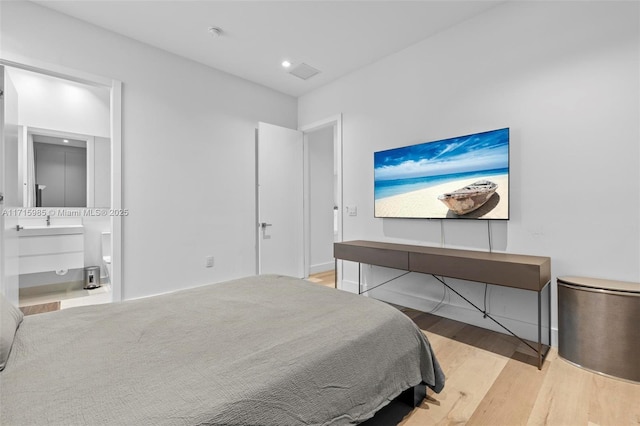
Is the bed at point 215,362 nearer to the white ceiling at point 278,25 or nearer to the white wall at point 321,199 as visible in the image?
the white ceiling at point 278,25

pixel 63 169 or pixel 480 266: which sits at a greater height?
pixel 63 169

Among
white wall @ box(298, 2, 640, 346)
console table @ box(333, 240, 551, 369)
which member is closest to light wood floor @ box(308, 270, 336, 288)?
white wall @ box(298, 2, 640, 346)

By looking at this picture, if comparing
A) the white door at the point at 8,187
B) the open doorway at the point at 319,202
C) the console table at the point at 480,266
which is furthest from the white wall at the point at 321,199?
the white door at the point at 8,187

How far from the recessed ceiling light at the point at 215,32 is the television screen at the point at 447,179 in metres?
2.01

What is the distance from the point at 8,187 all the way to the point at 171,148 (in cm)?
133

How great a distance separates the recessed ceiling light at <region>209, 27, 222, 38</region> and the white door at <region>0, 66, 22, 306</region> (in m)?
1.59

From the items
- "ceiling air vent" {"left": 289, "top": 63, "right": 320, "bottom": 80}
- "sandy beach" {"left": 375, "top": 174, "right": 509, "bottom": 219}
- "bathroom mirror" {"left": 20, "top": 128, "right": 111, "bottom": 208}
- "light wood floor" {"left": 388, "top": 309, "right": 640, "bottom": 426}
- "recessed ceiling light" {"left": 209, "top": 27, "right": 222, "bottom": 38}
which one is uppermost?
"recessed ceiling light" {"left": 209, "top": 27, "right": 222, "bottom": 38}

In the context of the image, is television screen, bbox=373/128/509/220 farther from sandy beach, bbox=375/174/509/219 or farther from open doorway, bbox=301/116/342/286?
open doorway, bbox=301/116/342/286

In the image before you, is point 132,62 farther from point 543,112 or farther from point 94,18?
point 543,112

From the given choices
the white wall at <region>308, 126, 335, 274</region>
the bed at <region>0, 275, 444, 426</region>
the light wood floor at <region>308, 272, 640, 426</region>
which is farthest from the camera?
the white wall at <region>308, 126, 335, 274</region>

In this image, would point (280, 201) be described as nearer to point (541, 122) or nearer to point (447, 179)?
point (447, 179)

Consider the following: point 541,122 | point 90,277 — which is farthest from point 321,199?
point 90,277

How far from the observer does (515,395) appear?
5.57ft

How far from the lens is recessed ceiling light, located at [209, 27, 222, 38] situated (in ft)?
9.27
